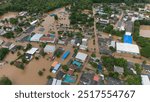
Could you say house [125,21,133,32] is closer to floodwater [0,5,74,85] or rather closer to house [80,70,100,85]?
floodwater [0,5,74,85]

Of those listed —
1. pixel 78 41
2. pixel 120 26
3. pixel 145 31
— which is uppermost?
pixel 120 26

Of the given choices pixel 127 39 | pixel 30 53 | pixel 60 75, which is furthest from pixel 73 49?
pixel 127 39

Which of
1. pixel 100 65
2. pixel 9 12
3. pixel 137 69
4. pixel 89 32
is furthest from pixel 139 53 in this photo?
pixel 9 12

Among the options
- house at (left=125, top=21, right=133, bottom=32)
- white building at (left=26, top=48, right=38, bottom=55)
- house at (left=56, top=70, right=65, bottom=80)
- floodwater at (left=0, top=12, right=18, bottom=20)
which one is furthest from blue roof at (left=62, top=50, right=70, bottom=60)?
floodwater at (left=0, top=12, right=18, bottom=20)

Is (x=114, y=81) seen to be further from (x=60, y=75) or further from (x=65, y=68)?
(x=60, y=75)

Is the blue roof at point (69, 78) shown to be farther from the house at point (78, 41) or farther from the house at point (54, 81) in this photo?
the house at point (78, 41)

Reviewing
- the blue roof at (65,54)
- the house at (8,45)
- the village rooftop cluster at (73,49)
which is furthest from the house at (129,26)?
the house at (8,45)

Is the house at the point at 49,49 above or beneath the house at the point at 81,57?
above

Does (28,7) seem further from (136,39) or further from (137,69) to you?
(137,69)
